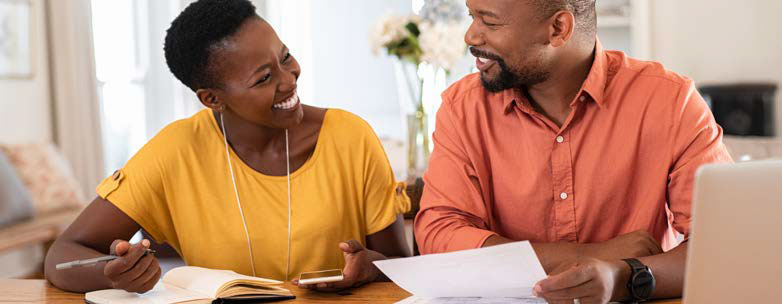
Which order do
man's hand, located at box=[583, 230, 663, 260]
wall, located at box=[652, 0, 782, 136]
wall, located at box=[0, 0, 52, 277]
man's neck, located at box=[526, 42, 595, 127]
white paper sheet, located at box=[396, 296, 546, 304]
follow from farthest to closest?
wall, located at box=[652, 0, 782, 136] < wall, located at box=[0, 0, 52, 277] < man's neck, located at box=[526, 42, 595, 127] < man's hand, located at box=[583, 230, 663, 260] < white paper sheet, located at box=[396, 296, 546, 304]

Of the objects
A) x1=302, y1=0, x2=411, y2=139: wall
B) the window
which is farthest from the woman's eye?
x1=302, y1=0, x2=411, y2=139: wall

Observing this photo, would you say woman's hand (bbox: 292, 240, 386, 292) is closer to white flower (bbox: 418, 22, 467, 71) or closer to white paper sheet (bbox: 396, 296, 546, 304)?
white paper sheet (bbox: 396, 296, 546, 304)

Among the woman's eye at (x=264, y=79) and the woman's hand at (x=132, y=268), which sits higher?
the woman's eye at (x=264, y=79)

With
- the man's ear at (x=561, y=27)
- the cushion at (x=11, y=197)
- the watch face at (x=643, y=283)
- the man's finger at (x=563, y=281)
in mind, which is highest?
the man's ear at (x=561, y=27)

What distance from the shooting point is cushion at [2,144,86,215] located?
4.29 metres

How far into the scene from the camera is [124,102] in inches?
221

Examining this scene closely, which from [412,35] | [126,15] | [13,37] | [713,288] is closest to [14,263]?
[13,37]

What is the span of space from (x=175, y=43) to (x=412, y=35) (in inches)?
68.1

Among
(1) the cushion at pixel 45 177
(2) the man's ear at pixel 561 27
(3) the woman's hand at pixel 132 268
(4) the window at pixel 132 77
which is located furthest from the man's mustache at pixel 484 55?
(4) the window at pixel 132 77

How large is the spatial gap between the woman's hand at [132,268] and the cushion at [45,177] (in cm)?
304

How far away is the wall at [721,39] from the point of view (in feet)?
20.6

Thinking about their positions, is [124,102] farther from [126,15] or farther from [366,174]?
[366,174]

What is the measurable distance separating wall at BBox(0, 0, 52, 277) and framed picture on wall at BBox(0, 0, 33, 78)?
3cm

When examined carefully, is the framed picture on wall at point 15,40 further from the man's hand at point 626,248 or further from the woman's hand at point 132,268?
the man's hand at point 626,248
